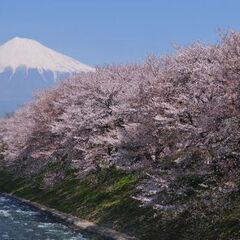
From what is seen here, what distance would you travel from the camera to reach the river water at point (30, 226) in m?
37.9

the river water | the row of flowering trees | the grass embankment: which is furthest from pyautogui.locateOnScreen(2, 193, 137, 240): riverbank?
the row of flowering trees

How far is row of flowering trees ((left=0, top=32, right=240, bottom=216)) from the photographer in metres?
26.9

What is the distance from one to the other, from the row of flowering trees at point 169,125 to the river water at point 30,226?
6.56 meters

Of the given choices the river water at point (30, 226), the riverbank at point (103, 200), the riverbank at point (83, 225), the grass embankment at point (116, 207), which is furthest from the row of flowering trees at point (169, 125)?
the river water at point (30, 226)

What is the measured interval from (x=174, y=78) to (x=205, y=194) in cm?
1048

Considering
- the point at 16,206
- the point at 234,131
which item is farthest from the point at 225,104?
the point at 16,206

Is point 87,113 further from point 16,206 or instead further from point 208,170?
point 208,170

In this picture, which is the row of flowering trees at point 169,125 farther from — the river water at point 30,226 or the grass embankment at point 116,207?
the river water at point 30,226

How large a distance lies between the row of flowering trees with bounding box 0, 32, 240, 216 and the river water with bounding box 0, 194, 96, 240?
656 cm

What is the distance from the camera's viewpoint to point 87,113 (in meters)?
51.3

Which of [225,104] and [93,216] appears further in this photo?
[93,216]

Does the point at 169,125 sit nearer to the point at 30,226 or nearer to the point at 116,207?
the point at 116,207

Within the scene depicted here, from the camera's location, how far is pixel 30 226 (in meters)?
42.3

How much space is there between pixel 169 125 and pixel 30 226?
1613 cm
